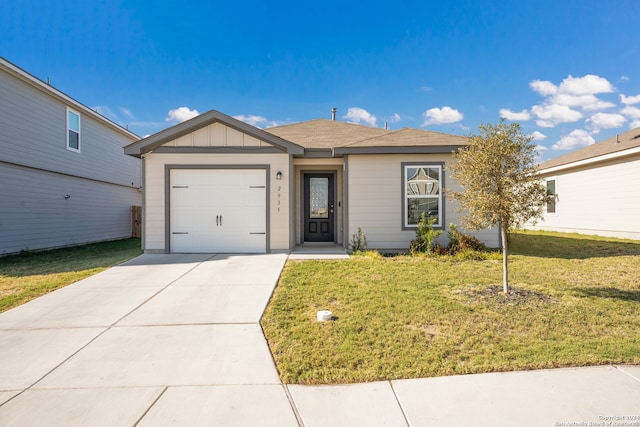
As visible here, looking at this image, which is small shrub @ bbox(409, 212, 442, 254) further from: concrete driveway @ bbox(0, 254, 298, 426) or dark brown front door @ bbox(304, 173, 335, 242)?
concrete driveway @ bbox(0, 254, 298, 426)

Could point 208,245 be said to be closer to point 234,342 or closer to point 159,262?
point 159,262

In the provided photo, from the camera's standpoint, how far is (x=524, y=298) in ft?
15.2

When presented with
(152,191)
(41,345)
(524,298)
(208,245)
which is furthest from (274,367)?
(152,191)

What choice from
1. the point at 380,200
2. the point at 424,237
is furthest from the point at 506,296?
the point at 380,200

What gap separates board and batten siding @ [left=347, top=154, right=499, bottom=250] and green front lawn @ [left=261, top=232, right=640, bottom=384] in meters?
1.98

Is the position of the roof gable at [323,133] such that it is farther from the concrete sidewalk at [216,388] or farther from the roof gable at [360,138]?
the concrete sidewalk at [216,388]

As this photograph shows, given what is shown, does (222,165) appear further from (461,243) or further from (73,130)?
(73,130)

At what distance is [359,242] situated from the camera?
8633mm

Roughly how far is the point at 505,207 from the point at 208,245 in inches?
277

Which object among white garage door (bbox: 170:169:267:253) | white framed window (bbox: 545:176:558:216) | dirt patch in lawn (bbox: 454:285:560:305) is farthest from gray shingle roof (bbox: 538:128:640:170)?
white garage door (bbox: 170:169:267:253)

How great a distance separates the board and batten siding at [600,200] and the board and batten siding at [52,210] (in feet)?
50.3

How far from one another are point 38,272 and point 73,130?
7.19 meters

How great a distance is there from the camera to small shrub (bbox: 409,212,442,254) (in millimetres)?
8156

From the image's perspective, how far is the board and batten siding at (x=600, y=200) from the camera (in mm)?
11000
